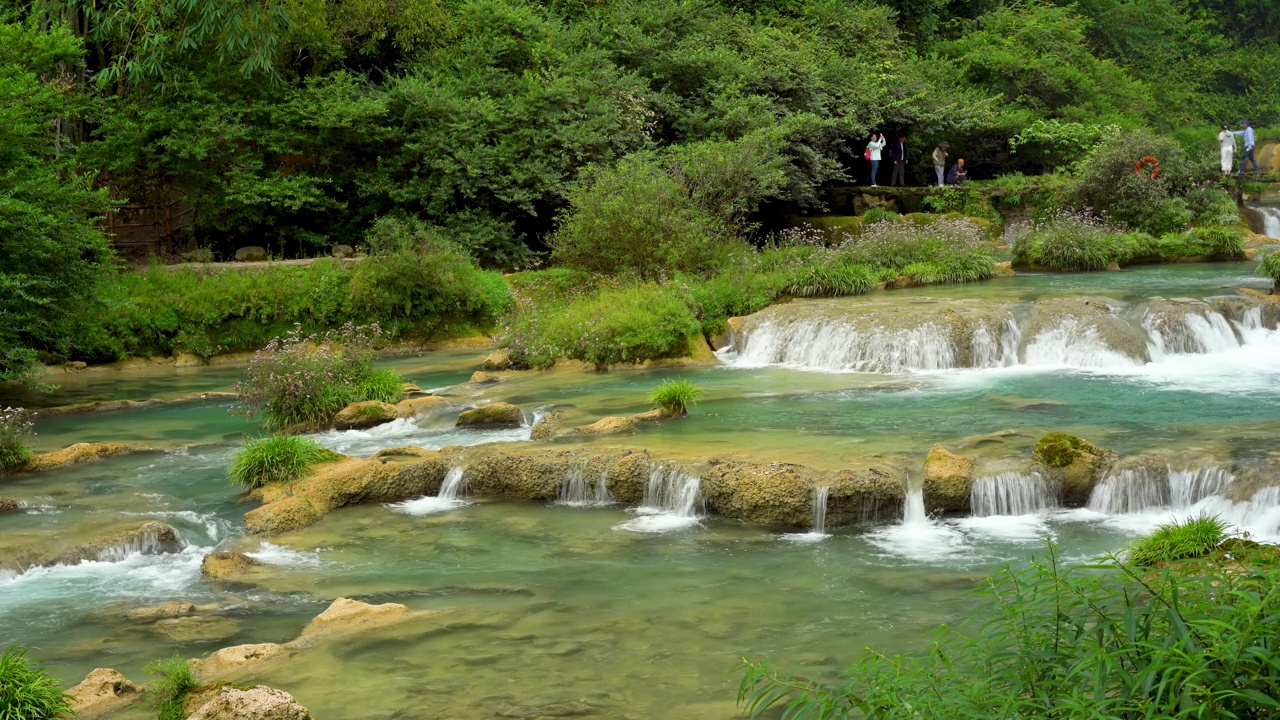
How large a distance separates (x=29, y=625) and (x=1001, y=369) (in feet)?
43.0

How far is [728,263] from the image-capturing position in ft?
76.6

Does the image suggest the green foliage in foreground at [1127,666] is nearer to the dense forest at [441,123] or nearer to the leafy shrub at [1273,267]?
the dense forest at [441,123]

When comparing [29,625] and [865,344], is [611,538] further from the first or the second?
[865,344]

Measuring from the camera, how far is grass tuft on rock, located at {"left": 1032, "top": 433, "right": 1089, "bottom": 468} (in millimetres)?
10828

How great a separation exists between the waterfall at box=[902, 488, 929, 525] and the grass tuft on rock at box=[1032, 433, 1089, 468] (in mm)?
1191

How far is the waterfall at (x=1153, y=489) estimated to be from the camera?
10516mm

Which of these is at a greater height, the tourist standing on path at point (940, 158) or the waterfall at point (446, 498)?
the tourist standing on path at point (940, 158)

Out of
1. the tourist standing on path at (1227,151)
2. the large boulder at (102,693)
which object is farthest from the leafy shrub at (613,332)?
the tourist standing on path at (1227,151)

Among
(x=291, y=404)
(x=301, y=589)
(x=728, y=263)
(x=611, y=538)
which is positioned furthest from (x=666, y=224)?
(x=301, y=589)

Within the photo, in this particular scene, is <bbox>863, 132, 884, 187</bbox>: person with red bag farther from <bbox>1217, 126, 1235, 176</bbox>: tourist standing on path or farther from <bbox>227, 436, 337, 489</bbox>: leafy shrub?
<bbox>227, 436, 337, 489</bbox>: leafy shrub

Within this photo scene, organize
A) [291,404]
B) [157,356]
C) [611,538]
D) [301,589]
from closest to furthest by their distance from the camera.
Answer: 1. [301,589]
2. [611,538]
3. [291,404]
4. [157,356]

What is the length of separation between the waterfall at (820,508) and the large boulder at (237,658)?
15.8 feet

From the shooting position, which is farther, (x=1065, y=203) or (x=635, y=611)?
(x=1065, y=203)

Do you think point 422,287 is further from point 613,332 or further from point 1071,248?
point 1071,248
